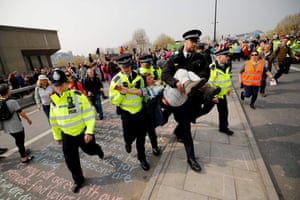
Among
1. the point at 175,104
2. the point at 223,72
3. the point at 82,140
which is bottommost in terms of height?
the point at 82,140

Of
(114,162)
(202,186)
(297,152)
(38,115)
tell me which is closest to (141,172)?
(114,162)

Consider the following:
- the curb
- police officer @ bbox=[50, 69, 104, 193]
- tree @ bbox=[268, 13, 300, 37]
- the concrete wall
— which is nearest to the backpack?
police officer @ bbox=[50, 69, 104, 193]

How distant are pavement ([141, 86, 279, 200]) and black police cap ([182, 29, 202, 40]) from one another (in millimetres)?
2248

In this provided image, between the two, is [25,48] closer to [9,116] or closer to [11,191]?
[9,116]

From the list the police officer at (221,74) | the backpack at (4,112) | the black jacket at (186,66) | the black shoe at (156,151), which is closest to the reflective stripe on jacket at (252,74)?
the police officer at (221,74)

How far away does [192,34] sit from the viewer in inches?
90.1

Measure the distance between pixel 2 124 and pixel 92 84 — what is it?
99.8 inches

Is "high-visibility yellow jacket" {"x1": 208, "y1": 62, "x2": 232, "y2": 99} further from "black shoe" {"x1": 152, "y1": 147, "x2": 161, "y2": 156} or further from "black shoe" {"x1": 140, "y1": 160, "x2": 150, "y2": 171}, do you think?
"black shoe" {"x1": 140, "y1": 160, "x2": 150, "y2": 171}

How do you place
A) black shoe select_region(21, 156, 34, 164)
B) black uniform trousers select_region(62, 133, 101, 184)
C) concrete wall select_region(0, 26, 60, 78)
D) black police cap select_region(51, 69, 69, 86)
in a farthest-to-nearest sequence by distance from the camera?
1. concrete wall select_region(0, 26, 60, 78)
2. black shoe select_region(21, 156, 34, 164)
3. black uniform trousers select_region(62, 133, 101, 184)
4. black police cap select_region(51, 69, 69, 86)

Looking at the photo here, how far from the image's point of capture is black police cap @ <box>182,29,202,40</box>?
227 cm

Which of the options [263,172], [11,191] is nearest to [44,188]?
[11,191]

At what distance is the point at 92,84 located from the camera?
17.4 feet

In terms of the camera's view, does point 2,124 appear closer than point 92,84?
Yes

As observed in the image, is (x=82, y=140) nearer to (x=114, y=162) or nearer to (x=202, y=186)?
(x=114, y=162)
